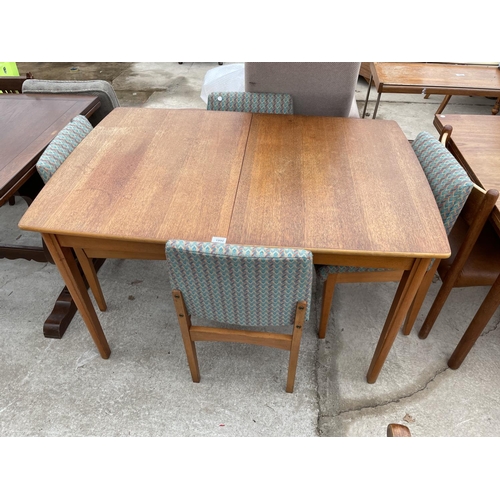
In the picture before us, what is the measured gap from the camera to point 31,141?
5.70ft

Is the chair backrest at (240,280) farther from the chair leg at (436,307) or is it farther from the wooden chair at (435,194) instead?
the chair leg at (436,307)

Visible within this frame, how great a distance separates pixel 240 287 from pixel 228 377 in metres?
0.73

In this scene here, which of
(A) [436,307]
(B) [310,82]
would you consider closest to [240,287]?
(A) [436,307]

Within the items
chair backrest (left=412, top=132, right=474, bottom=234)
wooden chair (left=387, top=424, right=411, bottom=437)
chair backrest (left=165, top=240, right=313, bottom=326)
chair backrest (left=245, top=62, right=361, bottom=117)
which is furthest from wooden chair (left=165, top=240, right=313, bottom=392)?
chair backrest (left=245, top=62, right=361, bottom=117)

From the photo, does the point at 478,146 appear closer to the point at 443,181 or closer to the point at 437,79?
the point at 443,181

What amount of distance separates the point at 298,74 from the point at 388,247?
1328 mm

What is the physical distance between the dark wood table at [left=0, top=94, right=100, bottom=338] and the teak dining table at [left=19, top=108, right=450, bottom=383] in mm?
257

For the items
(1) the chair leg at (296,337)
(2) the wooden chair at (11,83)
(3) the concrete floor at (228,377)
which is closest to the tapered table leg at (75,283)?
(3) the concrete floor at (228,377)

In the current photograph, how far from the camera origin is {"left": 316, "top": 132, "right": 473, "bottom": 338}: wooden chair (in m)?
1.32

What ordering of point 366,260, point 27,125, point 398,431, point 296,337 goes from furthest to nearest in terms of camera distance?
point 27,125, point 296,337, point 366,260, point 398,431

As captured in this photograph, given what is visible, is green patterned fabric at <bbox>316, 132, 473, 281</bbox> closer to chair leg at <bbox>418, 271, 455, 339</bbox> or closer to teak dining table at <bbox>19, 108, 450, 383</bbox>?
teak dining table at <bbox>19, 108, 450, 383</bbox>

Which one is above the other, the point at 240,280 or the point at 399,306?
the point at 240,280

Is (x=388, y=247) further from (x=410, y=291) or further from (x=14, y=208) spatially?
(x=14, y=208)
